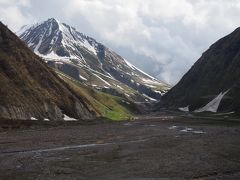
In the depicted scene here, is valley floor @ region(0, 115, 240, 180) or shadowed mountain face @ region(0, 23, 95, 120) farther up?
shadowed mountain face @ region(0, 23, 95, 120)

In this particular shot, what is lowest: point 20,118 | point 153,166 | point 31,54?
point 153,166

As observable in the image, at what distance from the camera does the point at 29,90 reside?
156375 millimetres

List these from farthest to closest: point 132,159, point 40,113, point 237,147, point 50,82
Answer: point 50,82
point 40,113
point 237,147
point 132,159

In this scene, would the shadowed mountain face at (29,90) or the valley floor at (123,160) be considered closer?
the valley floor at (123,160)

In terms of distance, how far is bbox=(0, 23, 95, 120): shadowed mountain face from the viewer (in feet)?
473

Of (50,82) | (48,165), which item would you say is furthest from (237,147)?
(50,82)

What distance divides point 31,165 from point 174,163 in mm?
16691

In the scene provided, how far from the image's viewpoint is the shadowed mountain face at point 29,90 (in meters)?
144

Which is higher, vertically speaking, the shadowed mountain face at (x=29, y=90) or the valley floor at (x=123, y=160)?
the shadowed mountain face at (x=29, y=90)

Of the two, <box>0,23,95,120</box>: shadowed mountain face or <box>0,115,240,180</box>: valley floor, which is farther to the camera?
<box>0,23,95,120</box>: shadowed mountain face

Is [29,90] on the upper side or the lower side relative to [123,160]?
upper

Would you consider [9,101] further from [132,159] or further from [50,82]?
[132,159]

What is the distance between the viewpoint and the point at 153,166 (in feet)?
177

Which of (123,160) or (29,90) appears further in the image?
(29,90)
